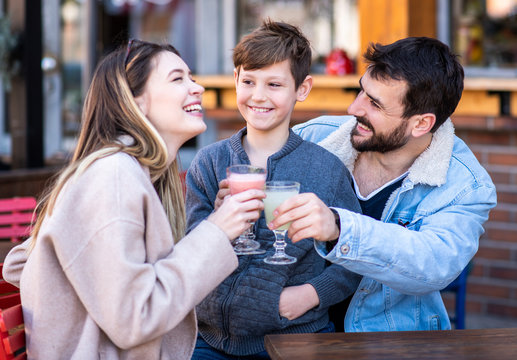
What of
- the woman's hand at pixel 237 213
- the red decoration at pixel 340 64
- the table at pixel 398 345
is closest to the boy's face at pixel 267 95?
the woman's hand at pixel 237 213

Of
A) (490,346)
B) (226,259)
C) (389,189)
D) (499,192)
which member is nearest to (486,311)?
(499,192)

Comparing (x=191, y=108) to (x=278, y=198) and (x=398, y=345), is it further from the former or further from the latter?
(x=398, y=345)

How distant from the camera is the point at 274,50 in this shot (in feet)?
7.61

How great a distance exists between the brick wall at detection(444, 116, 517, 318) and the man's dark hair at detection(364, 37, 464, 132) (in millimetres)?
1977

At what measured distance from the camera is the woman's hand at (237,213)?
1789mm

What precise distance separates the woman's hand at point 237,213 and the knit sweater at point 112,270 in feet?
0.10

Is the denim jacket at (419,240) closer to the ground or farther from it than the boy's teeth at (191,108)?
closer to the ground

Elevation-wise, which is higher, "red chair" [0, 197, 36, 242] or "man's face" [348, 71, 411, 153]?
"man's face" [348, 71, 411, 153]

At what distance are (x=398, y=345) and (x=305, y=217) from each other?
0.43 meters

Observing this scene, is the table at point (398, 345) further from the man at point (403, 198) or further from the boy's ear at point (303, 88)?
the boy's ear at point (303, 88)

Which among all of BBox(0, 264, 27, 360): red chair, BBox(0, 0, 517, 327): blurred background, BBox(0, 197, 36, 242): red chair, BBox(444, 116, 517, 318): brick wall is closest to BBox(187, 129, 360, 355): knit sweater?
BBox(0, 264, 27, 360): red chair

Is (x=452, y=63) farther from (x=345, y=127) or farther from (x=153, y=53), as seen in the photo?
(x=153, y=53)

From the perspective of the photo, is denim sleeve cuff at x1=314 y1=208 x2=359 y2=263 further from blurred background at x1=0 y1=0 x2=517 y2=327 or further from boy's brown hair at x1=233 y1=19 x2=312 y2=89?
blurred background at x1=0 y1=0 x2=517 y2=327

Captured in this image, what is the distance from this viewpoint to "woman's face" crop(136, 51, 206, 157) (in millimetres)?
1942
